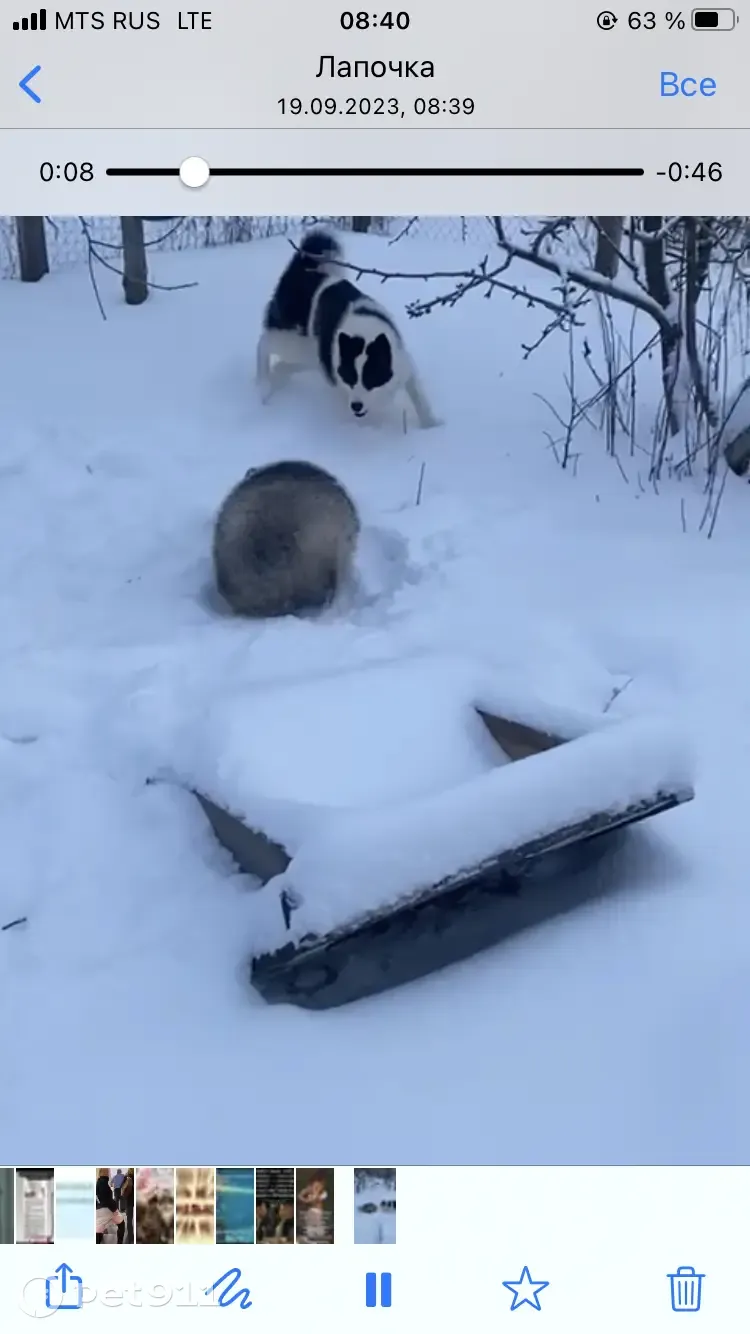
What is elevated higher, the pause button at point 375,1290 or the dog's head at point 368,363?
the dog's head at point 368,363

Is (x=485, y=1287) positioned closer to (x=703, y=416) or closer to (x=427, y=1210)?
(x=427, y=1210)

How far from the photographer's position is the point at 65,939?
0.91 m

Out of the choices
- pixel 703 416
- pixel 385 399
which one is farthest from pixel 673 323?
pixel 385 399

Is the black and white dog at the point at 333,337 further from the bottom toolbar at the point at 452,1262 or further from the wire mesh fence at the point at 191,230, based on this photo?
the bottom toolbar at the point at 452,1262

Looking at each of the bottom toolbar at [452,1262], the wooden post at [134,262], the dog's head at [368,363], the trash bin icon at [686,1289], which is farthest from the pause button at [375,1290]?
the wooden post at [134,262]

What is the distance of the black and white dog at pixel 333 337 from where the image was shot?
1.12 m

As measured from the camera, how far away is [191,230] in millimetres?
974

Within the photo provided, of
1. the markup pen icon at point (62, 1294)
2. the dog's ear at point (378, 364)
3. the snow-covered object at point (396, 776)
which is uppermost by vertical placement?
the dog's ear at point (378, 364)

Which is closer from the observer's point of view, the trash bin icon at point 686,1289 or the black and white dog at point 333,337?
the trash bin icon at point 686,1289

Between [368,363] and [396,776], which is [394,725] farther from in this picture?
→ [368,363]

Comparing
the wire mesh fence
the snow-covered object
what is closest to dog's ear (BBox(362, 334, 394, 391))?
the wire mesh fence
